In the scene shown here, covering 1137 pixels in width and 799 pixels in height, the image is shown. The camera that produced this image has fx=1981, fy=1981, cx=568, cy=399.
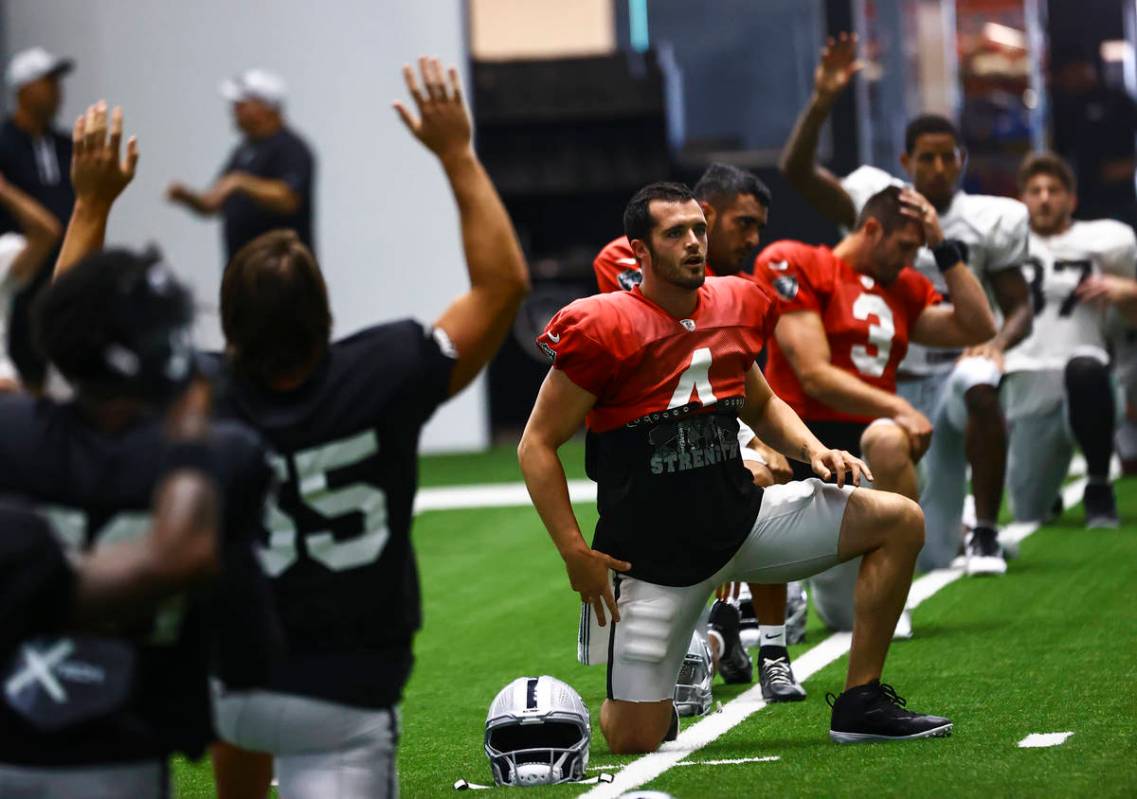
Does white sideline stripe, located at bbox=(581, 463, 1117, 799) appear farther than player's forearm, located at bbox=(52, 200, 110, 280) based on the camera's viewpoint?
Yes

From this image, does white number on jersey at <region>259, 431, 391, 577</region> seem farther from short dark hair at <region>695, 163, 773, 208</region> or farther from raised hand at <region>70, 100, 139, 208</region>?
short dark hair at <region>695, 163, 773, 208</region>

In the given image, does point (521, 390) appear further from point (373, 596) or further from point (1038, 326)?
point (373, 596)

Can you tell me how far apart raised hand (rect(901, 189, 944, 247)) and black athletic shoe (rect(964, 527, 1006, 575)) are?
178 centimetres

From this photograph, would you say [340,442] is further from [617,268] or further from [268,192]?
[268,192]

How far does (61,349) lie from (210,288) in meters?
11.8

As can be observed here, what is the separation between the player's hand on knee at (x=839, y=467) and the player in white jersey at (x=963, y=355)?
3.04m

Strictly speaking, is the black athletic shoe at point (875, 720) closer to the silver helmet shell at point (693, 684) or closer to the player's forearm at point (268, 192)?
the silver helmet shell at point (693, 684)

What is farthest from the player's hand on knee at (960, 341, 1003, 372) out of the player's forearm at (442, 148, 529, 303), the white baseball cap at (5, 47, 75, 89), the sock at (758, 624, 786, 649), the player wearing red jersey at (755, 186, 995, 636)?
the player's forearm at (442, 148, 529, 303)

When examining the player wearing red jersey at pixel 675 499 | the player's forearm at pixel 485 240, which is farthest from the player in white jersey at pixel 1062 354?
the player's forearm at pixel 485 240

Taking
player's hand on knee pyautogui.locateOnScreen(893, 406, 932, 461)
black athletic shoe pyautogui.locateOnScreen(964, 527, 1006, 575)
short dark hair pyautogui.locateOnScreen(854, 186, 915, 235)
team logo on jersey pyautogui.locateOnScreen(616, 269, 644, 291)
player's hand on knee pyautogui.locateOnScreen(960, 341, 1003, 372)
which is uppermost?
short dark hair pyautogui.locateOnScreen(854, 186, 915, 235)

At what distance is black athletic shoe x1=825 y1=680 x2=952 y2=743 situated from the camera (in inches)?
185

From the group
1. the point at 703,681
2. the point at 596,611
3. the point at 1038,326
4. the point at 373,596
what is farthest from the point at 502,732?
the point at 1038,326

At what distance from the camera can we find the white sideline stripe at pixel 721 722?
174 inches

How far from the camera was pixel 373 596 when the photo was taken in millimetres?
3244
